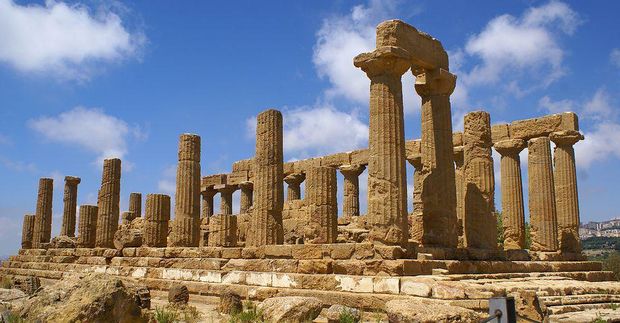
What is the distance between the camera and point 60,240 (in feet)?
92.2

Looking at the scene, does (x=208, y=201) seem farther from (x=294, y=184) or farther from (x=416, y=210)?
(x=416, y=210)

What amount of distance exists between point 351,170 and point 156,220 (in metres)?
9.22

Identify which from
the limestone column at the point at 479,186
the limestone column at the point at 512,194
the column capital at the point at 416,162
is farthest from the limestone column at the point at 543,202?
the column capital at the point at 416,162

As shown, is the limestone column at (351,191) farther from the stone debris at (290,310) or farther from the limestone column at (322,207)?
the stone debris at (290,310)

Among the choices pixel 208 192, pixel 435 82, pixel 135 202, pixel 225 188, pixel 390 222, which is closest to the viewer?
pixel 390 222

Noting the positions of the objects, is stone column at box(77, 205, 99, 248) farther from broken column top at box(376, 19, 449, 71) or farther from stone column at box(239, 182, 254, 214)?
broken column top at box(376, 19, 449, 71)

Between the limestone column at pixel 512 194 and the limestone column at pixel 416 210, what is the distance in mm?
2978

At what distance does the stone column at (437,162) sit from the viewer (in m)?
15.9

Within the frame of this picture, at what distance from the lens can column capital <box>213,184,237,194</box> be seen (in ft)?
111

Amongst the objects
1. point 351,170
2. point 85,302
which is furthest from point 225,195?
point 85,302

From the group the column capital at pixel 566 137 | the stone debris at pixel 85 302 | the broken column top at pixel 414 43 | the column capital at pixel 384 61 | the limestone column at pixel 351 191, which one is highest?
the broken column top at pixel 414 43

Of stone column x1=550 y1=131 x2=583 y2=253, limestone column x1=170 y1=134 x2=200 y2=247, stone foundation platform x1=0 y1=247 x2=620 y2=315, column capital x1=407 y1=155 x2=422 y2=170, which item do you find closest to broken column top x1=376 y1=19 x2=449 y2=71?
stone foundation platform x1=0 y1=247 x2=620 y2=315

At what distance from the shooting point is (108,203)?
24.6m

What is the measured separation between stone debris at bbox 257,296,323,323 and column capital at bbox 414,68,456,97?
7.70m
